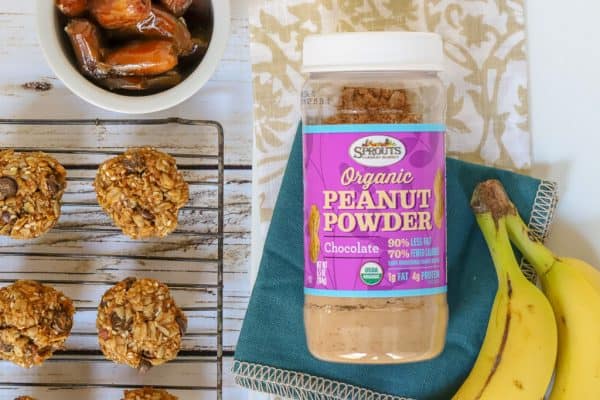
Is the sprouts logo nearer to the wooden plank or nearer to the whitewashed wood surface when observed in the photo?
the whitewashed wood surface

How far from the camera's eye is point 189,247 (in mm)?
1067

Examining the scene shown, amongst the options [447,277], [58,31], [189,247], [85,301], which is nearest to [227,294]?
[189,247]

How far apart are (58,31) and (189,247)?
33 cm

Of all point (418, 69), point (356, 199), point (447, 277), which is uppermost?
point (418, 69)

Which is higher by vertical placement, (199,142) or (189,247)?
(199,142)

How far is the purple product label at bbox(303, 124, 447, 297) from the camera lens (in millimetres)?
853

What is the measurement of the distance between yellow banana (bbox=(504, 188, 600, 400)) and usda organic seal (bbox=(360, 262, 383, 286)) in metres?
0.19

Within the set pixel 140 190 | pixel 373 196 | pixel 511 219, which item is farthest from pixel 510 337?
pixel 140 190

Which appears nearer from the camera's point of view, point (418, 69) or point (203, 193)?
point (418, 69)

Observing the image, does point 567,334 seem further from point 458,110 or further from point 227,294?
point 227,294

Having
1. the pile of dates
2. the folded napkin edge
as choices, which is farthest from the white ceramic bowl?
the folded napkin edge

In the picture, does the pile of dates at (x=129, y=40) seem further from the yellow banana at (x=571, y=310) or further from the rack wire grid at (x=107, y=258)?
the yellow banana at (x=571, y=310)

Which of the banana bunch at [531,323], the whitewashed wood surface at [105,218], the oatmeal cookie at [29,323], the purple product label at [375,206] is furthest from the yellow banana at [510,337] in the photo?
the oatmeal cookie at [29,323]

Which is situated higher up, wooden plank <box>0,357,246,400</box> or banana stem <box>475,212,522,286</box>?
banana stem <box>475,212,522,286</box>
